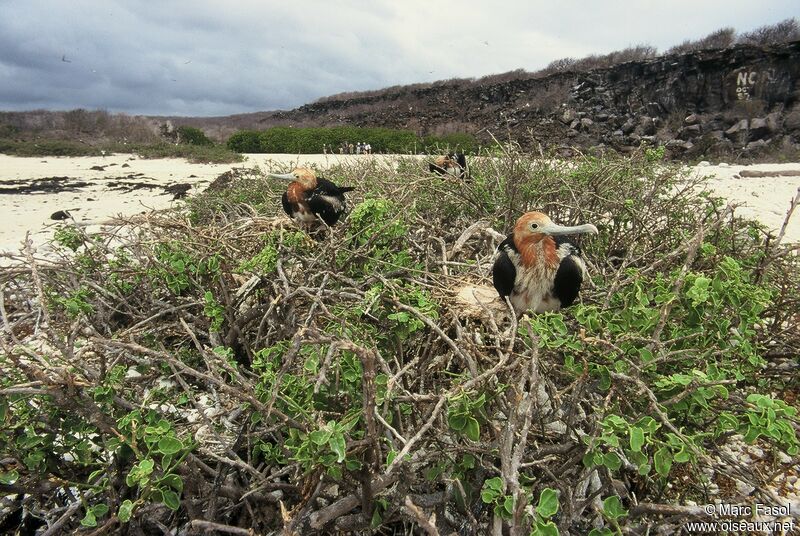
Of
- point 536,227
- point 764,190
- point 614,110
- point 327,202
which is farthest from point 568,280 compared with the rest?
point 614,110

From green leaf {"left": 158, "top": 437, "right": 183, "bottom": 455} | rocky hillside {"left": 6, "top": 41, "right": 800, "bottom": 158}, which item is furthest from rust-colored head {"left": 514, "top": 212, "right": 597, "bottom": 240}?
rocky hillside {"left": 6, "top": 41, "right": 800, "bottom": 158}

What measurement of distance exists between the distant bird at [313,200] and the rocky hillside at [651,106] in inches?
286

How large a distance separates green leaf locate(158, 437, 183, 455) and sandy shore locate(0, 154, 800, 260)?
8.95 ft

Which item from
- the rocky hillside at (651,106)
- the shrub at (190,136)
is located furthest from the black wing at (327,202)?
the shrub at (190,136)

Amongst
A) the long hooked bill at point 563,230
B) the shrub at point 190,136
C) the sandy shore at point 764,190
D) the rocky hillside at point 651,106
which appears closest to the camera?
the long hooked bill at point 563,230

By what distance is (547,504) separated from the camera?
817 millimetres

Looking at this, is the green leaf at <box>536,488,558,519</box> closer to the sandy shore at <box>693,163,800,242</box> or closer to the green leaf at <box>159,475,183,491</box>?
the green leaf at <box>159,475,183,491</box>

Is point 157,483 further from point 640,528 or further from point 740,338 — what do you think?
point 740,338

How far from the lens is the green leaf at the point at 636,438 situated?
83 centimetres

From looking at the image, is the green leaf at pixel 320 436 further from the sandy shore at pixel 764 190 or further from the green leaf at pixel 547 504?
the sandy shore at pixel 764 190

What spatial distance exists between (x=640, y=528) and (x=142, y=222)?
214 cm

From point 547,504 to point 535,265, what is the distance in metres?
1.00

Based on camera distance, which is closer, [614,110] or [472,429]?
[472,429]

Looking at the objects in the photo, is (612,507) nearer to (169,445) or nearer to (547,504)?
(547,504)
